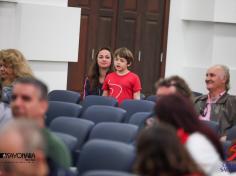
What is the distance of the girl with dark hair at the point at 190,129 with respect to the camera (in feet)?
12.1

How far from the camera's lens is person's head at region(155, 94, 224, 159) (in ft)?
12.4

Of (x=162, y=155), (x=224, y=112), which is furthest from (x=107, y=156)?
(x=224, y=112)

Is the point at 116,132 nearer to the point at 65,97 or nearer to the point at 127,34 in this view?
the point at 65,97

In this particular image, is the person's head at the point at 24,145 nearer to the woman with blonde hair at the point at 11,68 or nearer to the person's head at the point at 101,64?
the woman with blonde hair at the point at 11,68

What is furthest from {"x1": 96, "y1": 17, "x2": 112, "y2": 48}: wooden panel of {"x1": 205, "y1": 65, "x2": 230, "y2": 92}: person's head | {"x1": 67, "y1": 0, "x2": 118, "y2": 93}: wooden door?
{"x1": 205, "y1": 65, "x2": 230, "y2": 92}: person's head

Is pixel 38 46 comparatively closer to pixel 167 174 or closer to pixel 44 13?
pixel 44 13

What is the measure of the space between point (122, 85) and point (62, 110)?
59.3 inches

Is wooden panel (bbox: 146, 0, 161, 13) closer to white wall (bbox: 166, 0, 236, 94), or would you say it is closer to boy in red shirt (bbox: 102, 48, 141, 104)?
white wall (bbox: 166, 0, 236, 94)

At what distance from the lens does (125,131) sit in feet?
15.8

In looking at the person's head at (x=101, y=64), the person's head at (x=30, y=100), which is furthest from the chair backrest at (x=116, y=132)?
the person's head at (x=101, y=64)

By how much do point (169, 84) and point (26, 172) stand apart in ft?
7.52

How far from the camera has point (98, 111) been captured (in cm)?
607

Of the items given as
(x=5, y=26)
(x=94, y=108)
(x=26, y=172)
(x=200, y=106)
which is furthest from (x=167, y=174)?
(x=5, y=26)

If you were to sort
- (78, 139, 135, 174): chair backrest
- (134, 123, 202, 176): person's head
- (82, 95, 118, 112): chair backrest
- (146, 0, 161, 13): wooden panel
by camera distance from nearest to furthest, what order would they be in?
(134, 123, 202, 176): person's head < (78, 139, 135, 174): chair backrest < (82, 95, 118, 112): chair backrest < (146, 0, 161, 13): wooden panel
